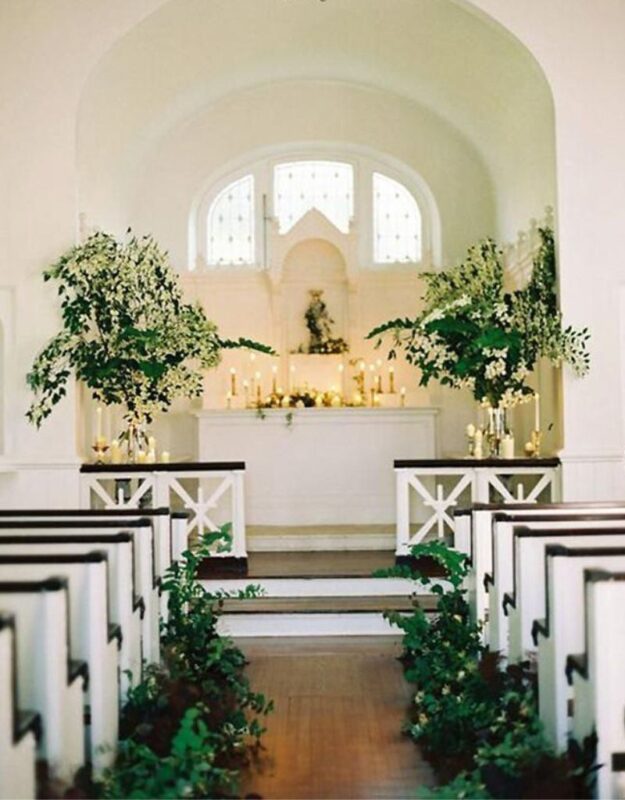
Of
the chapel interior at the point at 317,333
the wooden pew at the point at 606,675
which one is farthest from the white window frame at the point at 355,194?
the wooden pew at the point at 606,675

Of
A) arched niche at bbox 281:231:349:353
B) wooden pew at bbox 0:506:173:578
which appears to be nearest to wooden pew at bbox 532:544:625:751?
wooden pew at bbox 0:506:173:578

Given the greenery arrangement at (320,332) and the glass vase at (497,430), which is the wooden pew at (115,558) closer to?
the glass vase at (497,430)

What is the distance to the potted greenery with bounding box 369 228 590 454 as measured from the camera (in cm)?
771

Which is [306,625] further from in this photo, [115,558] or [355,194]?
[355,194]

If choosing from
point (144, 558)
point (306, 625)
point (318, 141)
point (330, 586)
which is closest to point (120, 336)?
point (330, 586)

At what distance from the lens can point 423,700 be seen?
16.6ft

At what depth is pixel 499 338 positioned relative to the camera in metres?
7.60

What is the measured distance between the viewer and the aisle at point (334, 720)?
4336 millimetres

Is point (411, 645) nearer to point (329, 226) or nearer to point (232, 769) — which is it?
point (232, 769)

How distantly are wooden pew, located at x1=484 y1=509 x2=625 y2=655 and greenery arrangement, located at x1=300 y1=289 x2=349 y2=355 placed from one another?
633cm

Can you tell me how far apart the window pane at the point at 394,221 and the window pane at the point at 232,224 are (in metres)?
1.57

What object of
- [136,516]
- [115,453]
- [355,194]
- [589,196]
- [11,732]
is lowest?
[11,732]

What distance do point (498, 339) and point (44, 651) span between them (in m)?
5.08

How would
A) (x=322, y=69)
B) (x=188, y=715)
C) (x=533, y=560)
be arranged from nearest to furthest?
1. (x=188, y=715)
2. (x=533, y=560)
3. (x=322, y=69)
